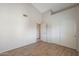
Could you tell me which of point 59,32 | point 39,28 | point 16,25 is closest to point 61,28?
point 59,32

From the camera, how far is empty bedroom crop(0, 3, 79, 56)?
349 centimetres

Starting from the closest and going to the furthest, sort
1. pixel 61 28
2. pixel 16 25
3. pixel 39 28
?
1. pixel 16 25
2. pixel 61 28
3. pixel 39 28

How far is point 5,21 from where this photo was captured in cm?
342

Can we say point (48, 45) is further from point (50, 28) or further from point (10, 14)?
point (10, 14)

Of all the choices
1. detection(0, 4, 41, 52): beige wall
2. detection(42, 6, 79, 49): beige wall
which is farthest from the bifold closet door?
detection(0, 4, 41, 52): beige wall

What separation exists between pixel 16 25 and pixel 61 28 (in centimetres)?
241

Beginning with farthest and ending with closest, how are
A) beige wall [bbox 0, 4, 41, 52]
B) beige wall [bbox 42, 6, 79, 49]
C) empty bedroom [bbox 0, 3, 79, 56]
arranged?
beige wall [bbox 42, 6, 79, 49]
empty bedroom [bbox 0, 3, 79, 56]
beige wall [bbox 0, 4, 41, 52]

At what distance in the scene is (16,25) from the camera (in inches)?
155

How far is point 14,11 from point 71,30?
296cm

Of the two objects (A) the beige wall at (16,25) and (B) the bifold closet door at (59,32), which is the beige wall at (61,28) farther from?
(A) the beige wall at (16,25)

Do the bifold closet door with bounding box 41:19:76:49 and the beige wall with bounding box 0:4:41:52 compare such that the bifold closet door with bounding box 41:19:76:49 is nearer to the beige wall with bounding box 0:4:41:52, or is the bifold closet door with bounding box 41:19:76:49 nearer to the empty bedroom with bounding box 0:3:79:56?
the empty bedroom with bounding box 0:3:79:56

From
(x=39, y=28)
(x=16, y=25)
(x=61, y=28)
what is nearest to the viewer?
(x=16, y=25)

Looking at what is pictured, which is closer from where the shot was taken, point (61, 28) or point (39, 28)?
point (61, 28)

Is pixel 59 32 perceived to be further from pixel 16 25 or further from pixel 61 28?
pixel 16 25
